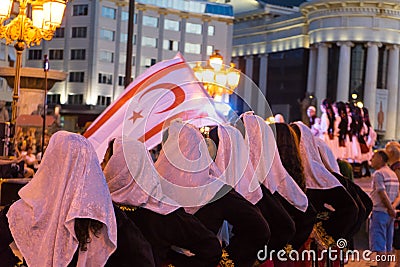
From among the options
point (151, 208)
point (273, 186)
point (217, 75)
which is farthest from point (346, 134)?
point (151, 208)

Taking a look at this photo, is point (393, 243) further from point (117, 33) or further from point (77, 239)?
point (117, 33)

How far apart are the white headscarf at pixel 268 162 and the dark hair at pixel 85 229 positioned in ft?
8.13

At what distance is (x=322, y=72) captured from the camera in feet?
173

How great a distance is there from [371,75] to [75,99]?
21964 mm

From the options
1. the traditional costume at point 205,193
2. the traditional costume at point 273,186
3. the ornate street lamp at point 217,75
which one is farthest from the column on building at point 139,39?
the traditional costume at point 205,193

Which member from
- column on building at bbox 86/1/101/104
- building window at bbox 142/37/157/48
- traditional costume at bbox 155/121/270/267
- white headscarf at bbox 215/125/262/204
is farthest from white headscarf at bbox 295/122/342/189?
building window at bbox 142/37/157/48

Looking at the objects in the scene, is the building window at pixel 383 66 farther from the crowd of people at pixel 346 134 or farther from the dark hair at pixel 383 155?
the dark hair at pixel 383 155

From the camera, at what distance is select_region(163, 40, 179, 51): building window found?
62719 mm

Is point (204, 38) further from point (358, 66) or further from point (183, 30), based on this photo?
point (358, 66)

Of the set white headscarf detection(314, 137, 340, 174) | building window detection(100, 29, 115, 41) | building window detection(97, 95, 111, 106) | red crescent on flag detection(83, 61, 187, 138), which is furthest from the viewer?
building window detection(97, 95, 111, 106)

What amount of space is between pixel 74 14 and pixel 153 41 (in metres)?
7.02

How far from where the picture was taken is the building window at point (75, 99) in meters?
58.8

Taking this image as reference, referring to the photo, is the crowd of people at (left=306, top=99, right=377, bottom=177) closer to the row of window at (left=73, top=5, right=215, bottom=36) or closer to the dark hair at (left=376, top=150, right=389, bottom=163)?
the dark hair at (left=376, top=150, right=389, bottom=163)

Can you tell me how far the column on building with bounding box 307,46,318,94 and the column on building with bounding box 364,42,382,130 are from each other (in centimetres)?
403
